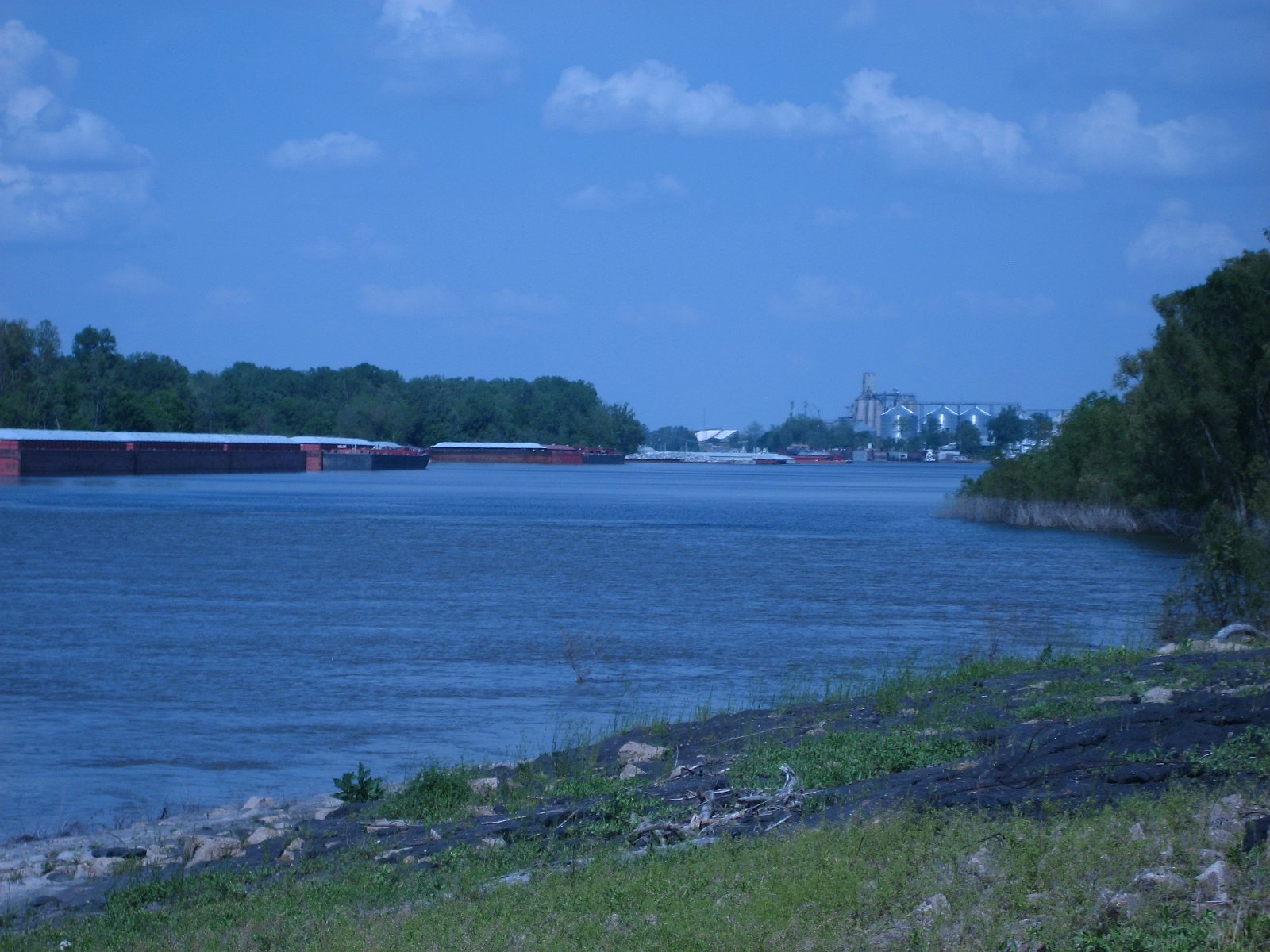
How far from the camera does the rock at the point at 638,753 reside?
14.9m

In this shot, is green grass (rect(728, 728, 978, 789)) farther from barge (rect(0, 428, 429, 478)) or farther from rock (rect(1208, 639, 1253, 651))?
barge (rect(0, 428, 429, 478))

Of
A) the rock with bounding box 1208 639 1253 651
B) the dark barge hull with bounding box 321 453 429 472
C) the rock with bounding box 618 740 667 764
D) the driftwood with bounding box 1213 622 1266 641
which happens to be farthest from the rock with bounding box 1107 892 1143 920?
the dark barge hull with bounding box 321 453 429 472

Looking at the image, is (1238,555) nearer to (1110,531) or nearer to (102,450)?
(1110,531)

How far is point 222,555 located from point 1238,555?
116ft

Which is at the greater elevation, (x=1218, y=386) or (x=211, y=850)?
(x=1218, y=386)

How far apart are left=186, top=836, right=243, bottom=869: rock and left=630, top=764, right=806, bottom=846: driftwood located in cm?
385

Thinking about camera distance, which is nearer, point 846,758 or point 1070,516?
point 846,758

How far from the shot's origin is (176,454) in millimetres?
143500

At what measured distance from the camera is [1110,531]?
63.4 m

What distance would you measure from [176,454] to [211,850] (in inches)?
5476

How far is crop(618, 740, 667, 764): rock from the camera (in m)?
14.9

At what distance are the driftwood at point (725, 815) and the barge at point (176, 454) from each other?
122 meters

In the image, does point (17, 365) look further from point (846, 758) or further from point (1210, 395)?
point (846, 758)

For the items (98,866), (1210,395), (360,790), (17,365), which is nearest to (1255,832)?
(360,790)
